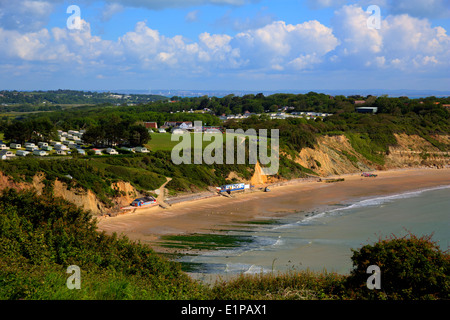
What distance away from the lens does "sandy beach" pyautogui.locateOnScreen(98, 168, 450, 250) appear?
91.8 ft

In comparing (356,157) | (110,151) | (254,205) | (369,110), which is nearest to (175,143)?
(110,151)

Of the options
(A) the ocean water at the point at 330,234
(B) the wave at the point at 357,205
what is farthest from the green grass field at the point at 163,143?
(A) the ocean water at the point at 330,234

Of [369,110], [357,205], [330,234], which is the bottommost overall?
[357,205]

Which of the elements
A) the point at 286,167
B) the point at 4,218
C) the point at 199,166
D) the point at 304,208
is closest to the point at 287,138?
the point at 286,167

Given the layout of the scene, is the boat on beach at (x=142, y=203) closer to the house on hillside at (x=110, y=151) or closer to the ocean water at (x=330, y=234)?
the ocean water at (x=330, y=234)

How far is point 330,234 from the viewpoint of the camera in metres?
26.6

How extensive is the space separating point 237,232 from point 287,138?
104ft

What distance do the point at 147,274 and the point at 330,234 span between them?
1557 cm

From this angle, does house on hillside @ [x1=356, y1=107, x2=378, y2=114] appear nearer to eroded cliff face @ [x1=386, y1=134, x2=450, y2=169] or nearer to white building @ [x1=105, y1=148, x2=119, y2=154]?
eroded cliff face @ [x1=386, y1=134, x2=450, y2=169]

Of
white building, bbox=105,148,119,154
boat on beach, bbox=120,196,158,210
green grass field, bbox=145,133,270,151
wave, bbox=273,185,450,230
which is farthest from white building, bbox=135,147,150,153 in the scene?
wave, bbox=273,185,450,230

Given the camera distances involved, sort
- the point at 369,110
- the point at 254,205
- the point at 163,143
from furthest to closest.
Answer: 1. the point at 369,110
2. the point at 163,143
3. the point at 254,205

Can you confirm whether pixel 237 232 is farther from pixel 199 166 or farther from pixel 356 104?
pixel 356 104

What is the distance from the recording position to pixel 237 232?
2681 centimetres

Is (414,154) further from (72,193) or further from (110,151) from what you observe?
(72,193)
